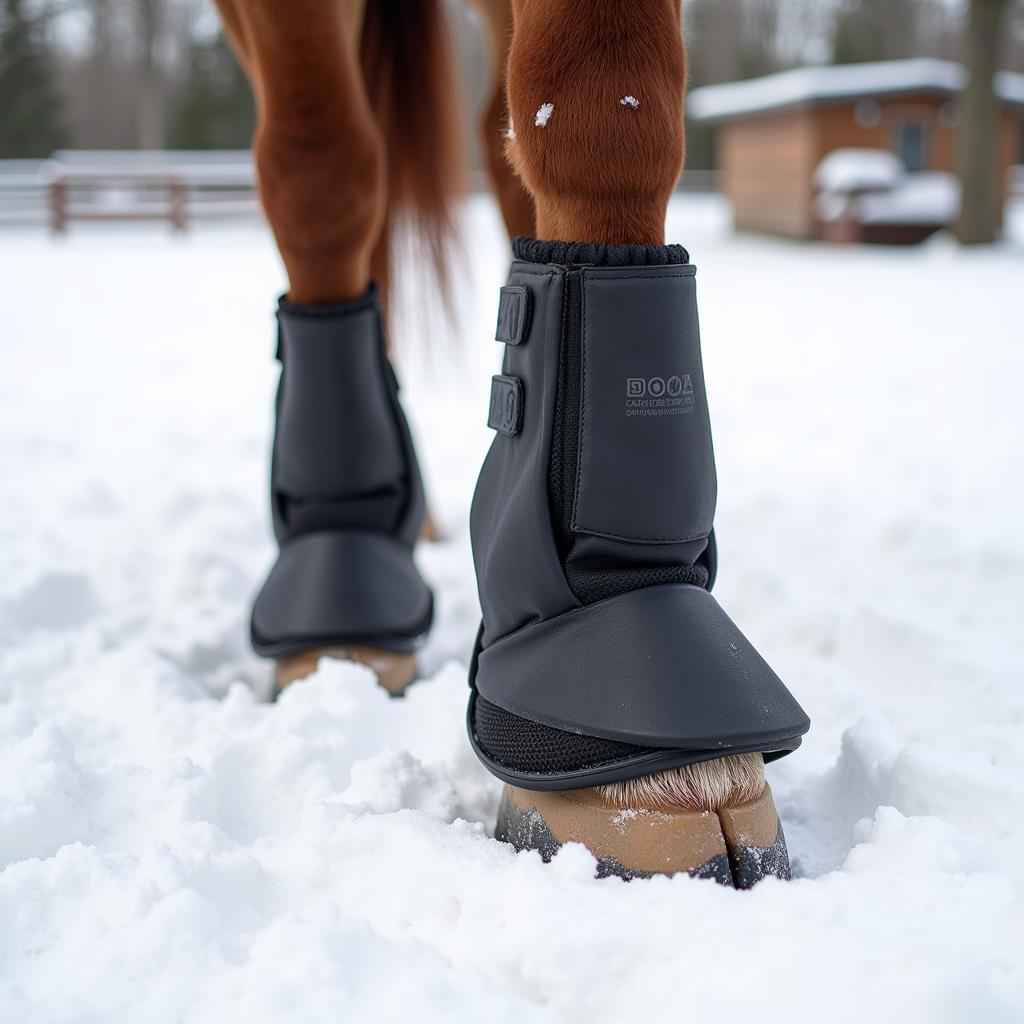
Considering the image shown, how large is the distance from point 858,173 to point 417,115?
8.64 metres

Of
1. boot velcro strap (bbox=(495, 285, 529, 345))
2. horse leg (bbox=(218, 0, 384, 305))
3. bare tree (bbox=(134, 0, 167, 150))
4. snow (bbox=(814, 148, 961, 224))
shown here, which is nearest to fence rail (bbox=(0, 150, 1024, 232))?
bare tree (bbox=(134, 0, 167, 150))

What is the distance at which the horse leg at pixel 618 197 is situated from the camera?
66 cm

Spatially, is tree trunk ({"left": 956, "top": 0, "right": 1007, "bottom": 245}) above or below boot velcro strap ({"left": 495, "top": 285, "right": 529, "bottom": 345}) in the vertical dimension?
above

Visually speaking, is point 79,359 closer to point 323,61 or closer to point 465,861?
point 323,61

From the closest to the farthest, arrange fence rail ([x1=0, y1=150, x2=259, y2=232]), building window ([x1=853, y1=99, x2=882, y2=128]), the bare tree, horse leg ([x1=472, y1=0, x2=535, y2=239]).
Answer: horse leg ([x1=472, y1=0, x2=535, y2=239]) → building window ([x1=853, y1=99, x2=882, y2=128]) → fence rail ([x1=0, y1=150, x2=259, y2=232]) → the bare tree

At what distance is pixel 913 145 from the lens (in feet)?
35.9

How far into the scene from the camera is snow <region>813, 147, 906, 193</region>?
9.12 meters

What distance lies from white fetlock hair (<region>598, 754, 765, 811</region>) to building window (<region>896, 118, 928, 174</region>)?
37.6ft

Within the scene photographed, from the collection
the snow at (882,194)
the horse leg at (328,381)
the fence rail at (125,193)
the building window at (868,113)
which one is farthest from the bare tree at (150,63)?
the horse leg at (328,381)

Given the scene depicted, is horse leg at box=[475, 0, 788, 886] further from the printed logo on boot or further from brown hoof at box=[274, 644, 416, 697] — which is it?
brown hoof at box=[274, 644, 416, 697]

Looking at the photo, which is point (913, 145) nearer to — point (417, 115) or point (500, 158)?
point (417, 115)

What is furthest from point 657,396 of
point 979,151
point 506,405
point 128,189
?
point 128,189

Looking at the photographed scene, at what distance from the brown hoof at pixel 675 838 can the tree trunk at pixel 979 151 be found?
8.13 meters

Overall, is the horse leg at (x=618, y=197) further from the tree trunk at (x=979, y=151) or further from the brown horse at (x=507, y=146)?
the tree trunk at (x=979, y=151)
